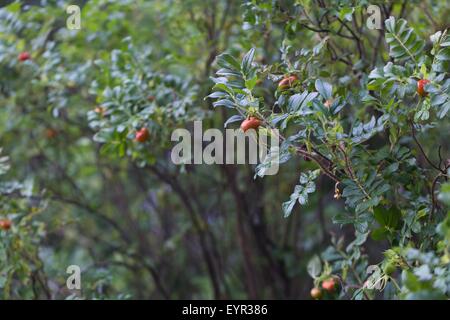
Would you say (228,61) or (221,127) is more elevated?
(228,61)

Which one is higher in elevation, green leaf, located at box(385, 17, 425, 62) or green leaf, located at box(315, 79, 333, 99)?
green leaf, located at box(385, 17, 425, 62)

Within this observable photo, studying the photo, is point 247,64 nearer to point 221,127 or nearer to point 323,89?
point 323,89

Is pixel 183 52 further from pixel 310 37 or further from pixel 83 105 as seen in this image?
pixel 310 37

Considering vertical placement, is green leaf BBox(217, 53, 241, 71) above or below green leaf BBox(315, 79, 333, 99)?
above

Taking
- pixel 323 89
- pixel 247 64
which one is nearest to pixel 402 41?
pixel 323 89

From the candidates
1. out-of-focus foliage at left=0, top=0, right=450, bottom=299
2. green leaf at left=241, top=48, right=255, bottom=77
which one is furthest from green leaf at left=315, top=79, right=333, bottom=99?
green leaf at left=241, top=48, right=255, bottom=77

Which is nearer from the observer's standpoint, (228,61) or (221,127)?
Answer: (228,61)

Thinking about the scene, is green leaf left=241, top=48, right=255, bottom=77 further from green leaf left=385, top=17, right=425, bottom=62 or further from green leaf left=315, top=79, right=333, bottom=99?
green leaf left=385, top=17, right=425, bottom=62

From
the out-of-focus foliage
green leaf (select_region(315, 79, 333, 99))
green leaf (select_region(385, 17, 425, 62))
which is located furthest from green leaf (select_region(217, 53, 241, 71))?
green leaf (select_region(385, 17, 425, 62))

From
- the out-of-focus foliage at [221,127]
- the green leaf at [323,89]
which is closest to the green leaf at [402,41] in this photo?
the out-of-focus foliage at [221,127]

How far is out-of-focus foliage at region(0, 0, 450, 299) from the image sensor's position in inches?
45.5

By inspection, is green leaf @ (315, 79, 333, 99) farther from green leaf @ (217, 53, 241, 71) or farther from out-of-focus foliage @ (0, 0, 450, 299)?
green leaf @ (217, 53, 241, 71)

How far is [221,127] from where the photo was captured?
2.13m
